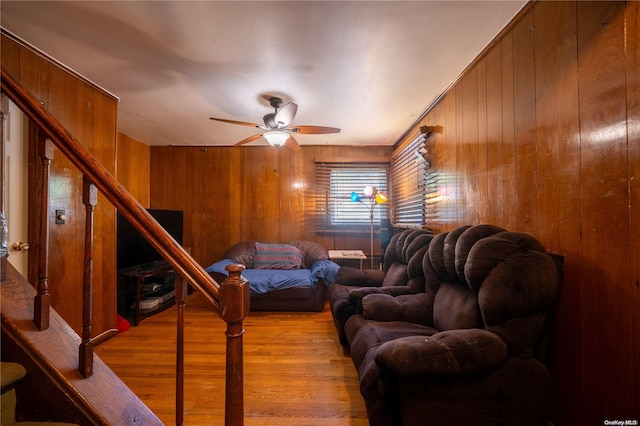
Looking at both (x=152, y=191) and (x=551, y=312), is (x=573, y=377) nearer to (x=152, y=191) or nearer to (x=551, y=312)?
(x=551, y=312)

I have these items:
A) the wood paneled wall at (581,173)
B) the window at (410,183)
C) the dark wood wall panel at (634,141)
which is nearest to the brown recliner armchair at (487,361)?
the wood paneled wall at (581,173)

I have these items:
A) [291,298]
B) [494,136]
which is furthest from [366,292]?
[494,136]

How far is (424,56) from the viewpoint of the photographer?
83.9 inches

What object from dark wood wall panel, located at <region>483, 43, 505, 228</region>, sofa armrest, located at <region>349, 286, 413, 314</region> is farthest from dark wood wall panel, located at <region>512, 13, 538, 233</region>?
sofa armrest, located at <region>349, 286, 413, 314</region>

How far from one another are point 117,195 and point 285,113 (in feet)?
6.20

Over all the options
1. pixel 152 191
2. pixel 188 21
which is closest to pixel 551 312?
pixel 188 21

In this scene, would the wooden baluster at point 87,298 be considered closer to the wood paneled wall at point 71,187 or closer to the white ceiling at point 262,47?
the white ceiling at point 262,47

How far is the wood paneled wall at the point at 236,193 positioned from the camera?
4.64m

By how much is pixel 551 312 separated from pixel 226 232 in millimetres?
4301

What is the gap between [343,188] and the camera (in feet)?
15.2

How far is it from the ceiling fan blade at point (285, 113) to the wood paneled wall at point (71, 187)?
5.74ft

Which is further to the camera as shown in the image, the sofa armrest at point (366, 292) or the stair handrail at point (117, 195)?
the sofa armrest at point (366, 292)

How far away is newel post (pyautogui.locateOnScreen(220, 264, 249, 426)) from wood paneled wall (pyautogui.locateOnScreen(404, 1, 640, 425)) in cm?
156

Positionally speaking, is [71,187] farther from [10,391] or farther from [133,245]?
[10,391]
